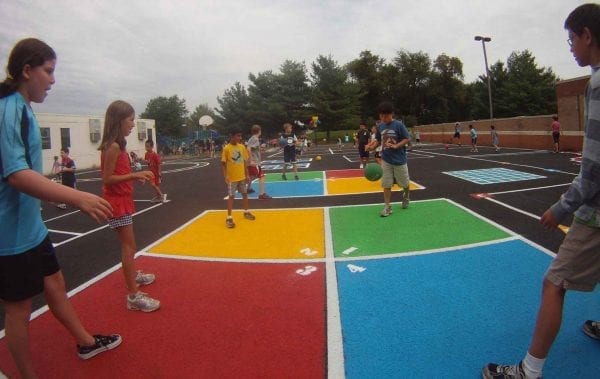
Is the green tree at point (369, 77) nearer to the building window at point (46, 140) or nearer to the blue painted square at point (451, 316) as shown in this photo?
the building window at point (46, 140)

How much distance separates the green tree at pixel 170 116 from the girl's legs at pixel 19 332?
74.2 meters

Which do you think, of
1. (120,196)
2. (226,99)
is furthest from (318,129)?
(120,196)

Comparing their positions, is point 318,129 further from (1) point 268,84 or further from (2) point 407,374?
(2) point 407,374

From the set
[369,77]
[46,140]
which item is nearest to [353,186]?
[46,140]

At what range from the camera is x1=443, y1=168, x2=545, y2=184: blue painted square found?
37.8 ft

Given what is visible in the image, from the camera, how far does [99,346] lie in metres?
3.12

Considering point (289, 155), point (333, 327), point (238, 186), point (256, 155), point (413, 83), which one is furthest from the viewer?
point (413, 83)

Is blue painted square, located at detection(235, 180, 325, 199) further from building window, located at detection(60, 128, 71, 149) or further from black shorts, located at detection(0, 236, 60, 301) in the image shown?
building window, located at detection(60, 128, 71, 149)

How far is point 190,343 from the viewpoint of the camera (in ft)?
10.5

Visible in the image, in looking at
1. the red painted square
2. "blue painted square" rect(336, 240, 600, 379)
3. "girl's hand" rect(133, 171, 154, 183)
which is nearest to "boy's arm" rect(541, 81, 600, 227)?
"blue painted square" rect(336, 240, 600, 379)

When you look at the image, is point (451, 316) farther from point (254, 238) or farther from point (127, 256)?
point (254, 238)

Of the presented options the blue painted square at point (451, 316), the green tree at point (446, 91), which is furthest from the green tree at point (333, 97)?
the blue painted square at point (451, 316)

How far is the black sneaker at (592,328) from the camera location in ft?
9.71

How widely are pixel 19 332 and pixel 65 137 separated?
113 feet
